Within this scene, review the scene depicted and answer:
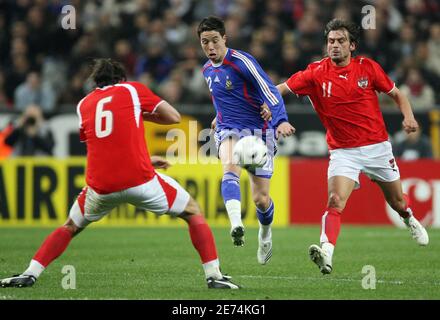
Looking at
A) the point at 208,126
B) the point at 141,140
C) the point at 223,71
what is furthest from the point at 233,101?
the point at 208,126

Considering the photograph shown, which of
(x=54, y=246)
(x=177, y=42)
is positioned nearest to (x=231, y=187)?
(x=54, y=246)

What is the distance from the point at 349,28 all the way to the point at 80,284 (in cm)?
371

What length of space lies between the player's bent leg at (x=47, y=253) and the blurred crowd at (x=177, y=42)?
10890 millimetres

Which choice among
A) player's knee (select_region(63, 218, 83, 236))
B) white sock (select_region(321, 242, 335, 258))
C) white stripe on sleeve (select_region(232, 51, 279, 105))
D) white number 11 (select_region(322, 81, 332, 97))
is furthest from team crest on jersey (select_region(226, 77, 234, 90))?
player's knee (select_region(63, 218, 83, 236))

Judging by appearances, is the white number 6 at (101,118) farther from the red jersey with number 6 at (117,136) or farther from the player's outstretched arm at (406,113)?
the player's outstretched arm at (406,113)

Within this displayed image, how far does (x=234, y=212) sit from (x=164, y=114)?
6.23 feet

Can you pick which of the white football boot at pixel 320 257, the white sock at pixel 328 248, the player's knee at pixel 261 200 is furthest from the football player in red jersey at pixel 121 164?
the player's knee at pixel 261 200

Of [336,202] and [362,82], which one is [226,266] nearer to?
[336,202]

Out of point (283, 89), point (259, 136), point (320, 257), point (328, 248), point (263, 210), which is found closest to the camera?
point (320, 257)

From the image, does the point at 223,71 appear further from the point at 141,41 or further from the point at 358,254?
the point at 141,41

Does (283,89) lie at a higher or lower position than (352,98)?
higher

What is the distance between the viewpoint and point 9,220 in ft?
58.5

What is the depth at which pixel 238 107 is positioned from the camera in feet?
36.6

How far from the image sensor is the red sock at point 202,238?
29.3ft
